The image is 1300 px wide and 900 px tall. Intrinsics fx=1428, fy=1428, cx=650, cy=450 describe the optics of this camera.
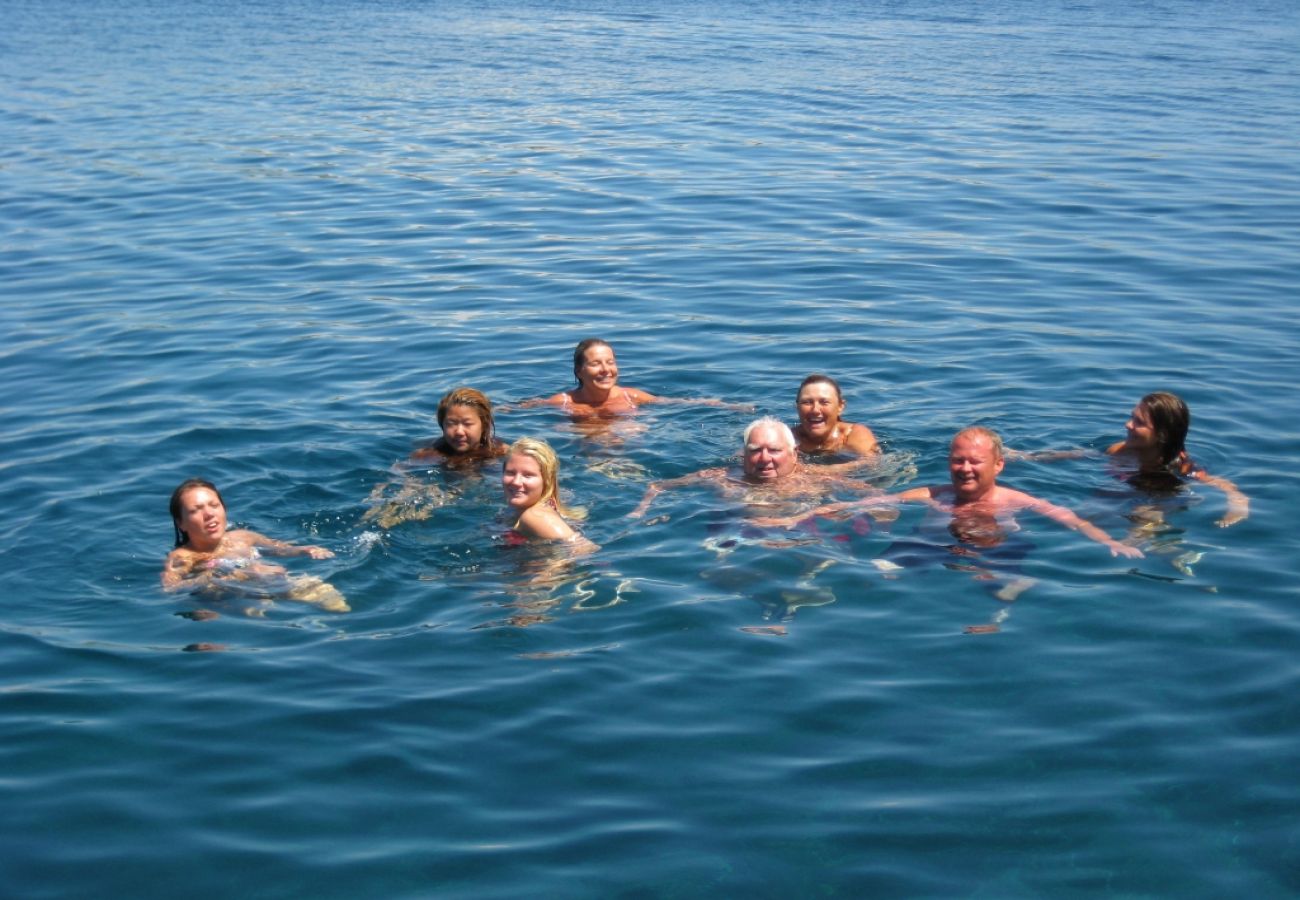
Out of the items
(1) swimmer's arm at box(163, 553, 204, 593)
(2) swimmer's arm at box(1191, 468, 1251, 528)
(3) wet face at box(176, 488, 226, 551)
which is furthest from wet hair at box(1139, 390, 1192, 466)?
(1) swimmer's arm at box(163, 553, 204, 593)

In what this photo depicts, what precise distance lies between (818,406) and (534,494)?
9.09 ft

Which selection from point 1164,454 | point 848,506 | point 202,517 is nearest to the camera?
point 202,517

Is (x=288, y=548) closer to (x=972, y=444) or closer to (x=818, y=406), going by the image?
(x=818, y=406)

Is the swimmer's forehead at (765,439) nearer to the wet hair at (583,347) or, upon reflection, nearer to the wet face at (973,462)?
the wet face at (973,462)

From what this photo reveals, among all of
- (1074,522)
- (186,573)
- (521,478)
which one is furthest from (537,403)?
(1074,522)

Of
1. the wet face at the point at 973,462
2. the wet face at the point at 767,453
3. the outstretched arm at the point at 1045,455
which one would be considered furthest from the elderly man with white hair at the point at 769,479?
the outstretched arm at the point at 1045,455

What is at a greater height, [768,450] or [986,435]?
[986,435]

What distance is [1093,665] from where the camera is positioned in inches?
340

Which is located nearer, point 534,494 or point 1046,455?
point 534,494

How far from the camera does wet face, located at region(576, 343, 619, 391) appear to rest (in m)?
13.0

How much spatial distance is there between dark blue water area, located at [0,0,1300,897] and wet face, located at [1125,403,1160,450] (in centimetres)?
35

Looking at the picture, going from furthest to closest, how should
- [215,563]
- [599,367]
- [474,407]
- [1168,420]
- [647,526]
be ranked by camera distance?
[599,367]
[474,407]
[1168,420]
[647,526]
[215,563]

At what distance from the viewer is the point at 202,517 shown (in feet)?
32.6

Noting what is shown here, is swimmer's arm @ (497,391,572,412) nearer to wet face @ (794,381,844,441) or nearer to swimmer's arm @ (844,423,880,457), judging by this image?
wet face @ (794,381,844,441)
